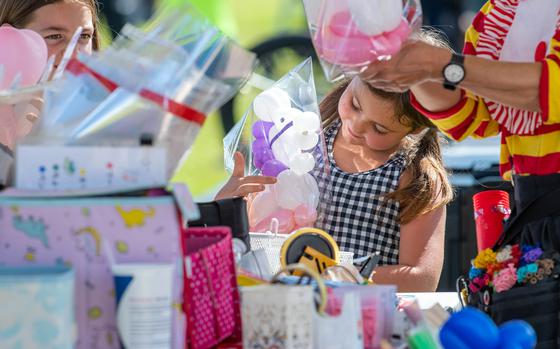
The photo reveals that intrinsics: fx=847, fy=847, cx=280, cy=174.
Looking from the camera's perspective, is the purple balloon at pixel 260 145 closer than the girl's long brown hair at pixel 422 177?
Yes

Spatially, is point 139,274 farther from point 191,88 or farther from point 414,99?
point 414,99

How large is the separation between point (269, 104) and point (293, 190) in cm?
25


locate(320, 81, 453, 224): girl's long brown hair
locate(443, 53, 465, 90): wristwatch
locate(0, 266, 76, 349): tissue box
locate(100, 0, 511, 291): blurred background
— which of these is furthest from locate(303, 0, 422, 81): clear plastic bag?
locate(100, 0, 511, 291): blurred background

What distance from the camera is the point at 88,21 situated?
2492 mm

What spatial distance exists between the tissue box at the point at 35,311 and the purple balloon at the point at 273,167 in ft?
4.17

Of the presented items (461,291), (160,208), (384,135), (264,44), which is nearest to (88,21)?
(384,135)

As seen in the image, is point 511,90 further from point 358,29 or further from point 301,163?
point 301,163

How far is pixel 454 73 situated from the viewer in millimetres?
1640

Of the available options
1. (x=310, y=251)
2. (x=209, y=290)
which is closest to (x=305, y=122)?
(x=310, y=251)

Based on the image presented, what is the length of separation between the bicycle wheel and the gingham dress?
1.47 meters

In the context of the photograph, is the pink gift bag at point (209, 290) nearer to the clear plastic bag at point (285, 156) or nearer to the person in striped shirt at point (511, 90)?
the person in striped shirt at point (511, 90)

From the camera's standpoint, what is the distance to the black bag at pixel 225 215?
170 centimetres

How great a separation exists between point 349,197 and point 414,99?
81 centimetres

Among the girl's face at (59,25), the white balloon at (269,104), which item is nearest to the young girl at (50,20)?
the girl's face at (59,25)
